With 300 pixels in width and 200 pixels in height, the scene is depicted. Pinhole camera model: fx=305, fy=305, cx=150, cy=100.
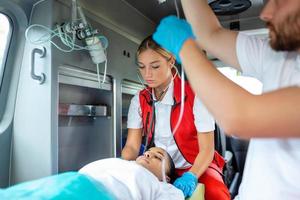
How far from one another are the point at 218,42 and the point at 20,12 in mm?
1346

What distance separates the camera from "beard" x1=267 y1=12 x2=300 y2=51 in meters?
0.93

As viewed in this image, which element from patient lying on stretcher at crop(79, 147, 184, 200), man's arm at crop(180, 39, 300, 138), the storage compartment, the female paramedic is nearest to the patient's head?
the female paramedic

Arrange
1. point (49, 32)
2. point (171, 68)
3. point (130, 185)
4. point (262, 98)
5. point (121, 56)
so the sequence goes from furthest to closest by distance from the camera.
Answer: point (121, 56), point (171, 68), point (49, 32), point (130, 185), point (262, 98)

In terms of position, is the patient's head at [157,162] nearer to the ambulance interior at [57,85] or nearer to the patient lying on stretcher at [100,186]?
the patient lying on stretcher at [100,186]

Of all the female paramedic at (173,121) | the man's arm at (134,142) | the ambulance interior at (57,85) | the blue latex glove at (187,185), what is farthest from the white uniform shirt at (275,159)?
the man's arm at (134,142)

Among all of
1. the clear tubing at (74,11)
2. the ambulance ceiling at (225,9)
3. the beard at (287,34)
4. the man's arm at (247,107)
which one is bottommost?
the man's arm at (247,107)

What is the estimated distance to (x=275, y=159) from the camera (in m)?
1.01

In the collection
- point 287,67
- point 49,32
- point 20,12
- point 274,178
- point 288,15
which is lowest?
point 274,178

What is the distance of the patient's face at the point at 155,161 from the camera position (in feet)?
→ 6.40

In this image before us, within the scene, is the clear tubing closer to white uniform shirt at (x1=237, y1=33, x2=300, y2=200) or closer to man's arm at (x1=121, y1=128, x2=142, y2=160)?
man's arm at (x1=121, y1=128, x2=142, y2=160)

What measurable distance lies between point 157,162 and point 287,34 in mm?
1257

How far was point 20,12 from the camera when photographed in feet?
6.47

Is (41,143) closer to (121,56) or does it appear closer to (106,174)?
(106,174)

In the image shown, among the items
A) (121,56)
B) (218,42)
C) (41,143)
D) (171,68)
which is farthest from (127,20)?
(218,42)
